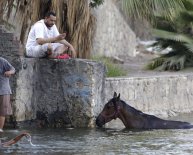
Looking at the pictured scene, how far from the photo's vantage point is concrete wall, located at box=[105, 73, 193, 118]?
20.0m

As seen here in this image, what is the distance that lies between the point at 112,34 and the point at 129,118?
16200 mm

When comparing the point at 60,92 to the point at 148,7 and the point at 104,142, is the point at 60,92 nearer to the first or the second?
the point at 104,142

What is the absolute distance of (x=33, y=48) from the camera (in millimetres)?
18000

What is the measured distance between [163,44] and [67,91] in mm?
9303

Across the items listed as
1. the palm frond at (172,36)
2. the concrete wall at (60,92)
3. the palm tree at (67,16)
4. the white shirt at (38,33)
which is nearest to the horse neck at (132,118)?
the concrete wall at (60,92)

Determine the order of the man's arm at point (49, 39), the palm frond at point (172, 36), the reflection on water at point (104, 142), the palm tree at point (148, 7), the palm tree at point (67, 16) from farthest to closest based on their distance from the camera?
the palm frond at point (172, 36)
the palm tree at point (148, 7)
the palm tree at point (67, 16)
the man's arm at point (49, 39)
the reflection on water at point (104, 142)

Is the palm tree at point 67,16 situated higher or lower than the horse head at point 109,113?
higher

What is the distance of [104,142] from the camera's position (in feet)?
51.3

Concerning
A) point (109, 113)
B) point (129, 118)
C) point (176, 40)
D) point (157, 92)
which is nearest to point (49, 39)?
point (109, 113)

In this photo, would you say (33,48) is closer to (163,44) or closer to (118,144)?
(118,144)

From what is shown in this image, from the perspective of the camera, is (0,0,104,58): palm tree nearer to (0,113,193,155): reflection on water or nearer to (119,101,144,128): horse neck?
(119,101,144,128): horse neck

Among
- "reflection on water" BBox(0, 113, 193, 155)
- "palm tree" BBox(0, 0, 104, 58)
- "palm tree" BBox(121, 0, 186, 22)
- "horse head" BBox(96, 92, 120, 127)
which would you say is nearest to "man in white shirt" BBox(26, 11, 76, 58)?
"horse head" BBox(96, 92, 120, 127)

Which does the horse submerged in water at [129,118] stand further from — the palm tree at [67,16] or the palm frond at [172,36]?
the palm frond at [172,36]

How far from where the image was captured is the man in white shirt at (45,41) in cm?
1780
